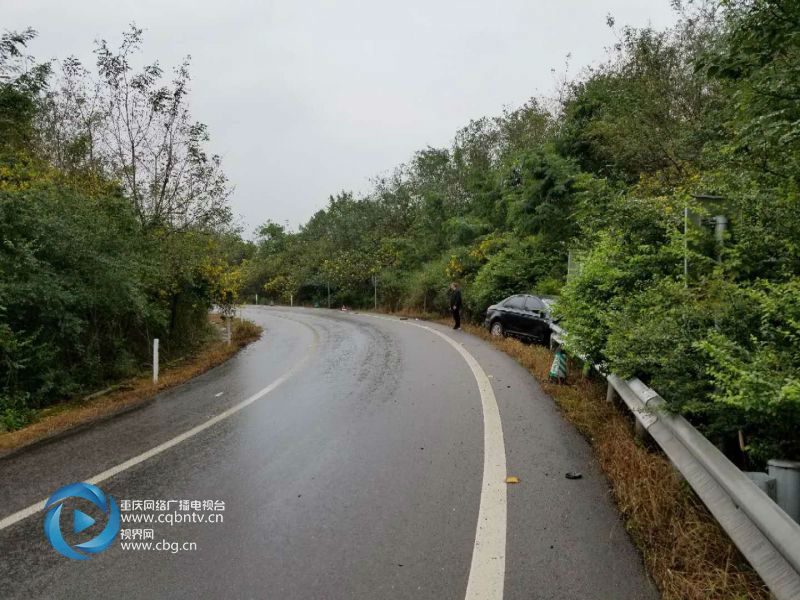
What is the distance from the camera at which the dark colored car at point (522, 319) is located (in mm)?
13438

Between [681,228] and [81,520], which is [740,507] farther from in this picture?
[681,228]

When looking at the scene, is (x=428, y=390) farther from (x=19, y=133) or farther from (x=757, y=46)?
(x=19, y=133)

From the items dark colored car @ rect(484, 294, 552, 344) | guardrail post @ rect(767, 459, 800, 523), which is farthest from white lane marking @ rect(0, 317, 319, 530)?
dark colored car @ rect(484, 294, 552, 344)

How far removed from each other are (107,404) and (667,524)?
8.31m

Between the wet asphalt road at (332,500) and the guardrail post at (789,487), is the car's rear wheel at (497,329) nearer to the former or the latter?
the wet asphalt road at (332,500)

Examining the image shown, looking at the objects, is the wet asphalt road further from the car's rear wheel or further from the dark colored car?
the car's rear wheel

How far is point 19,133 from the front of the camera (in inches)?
384

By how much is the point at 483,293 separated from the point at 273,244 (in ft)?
166

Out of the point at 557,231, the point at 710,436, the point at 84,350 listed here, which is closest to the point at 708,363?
the point at 710,436

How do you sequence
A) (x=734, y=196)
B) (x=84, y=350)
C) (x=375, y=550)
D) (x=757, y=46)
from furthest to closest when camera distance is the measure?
(x=84, y=350), (x=734, y=196), (x=757, y=46), (x=375, y=550)

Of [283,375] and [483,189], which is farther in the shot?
[483,189]

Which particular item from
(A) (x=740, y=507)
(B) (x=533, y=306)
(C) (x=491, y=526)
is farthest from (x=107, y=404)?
(B) (x=533, y=306)

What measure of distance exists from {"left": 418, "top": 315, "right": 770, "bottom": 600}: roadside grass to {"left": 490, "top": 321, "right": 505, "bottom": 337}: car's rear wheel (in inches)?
363

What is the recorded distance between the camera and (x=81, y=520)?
375 centimetres
